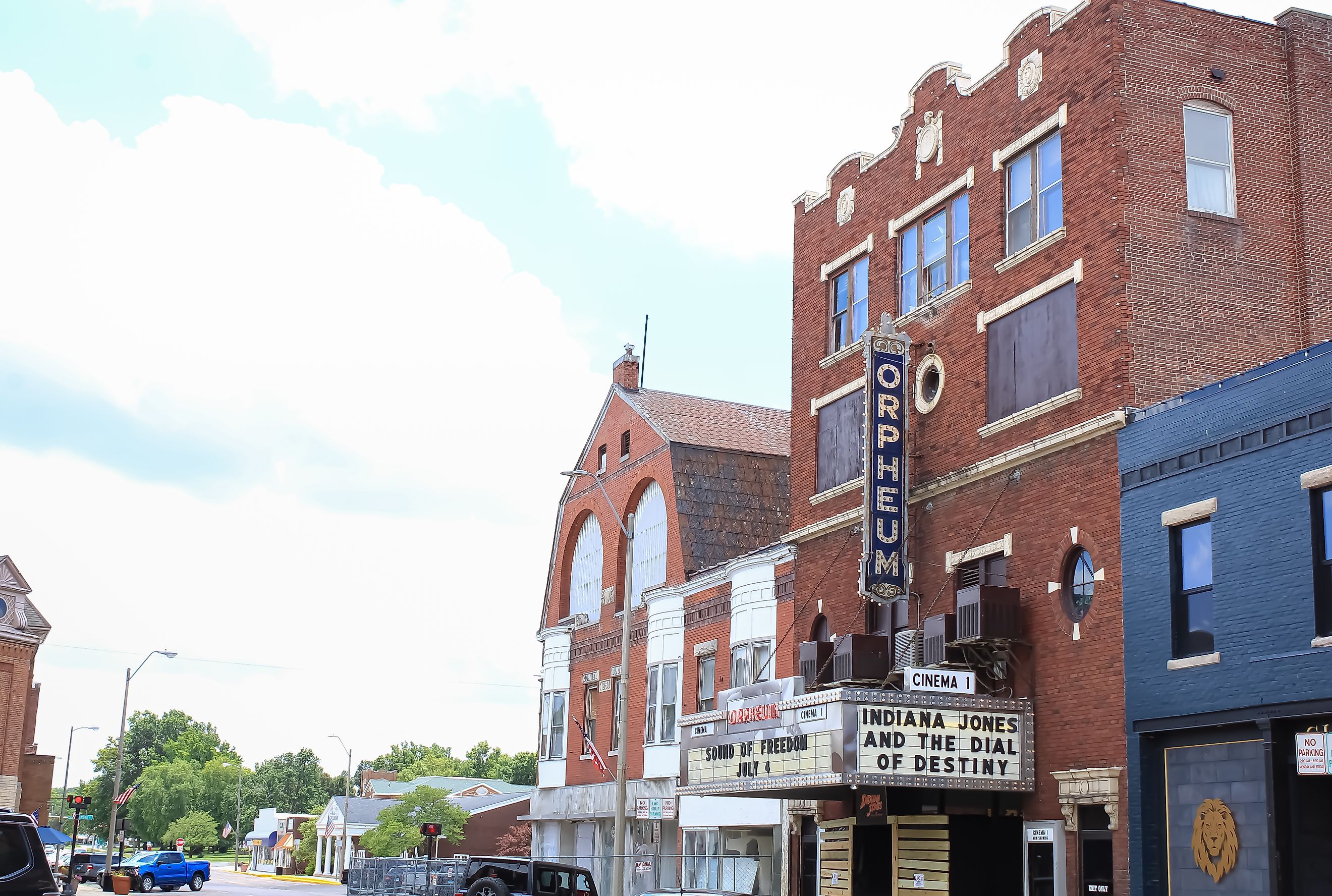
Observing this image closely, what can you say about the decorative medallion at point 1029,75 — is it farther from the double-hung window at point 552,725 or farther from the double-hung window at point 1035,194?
the double-hung window at point 552,725

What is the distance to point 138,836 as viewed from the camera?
172 m

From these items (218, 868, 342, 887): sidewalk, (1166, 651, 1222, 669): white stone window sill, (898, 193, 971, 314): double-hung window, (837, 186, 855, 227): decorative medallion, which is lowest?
(218, 868, 342, 887): sidewalk

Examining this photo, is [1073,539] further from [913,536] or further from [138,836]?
[138,836]

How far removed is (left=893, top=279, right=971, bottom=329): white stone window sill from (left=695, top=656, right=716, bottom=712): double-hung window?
13432 millimetres

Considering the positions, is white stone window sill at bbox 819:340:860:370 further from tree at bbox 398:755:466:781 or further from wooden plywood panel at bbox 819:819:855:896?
tree at bbox 398:755:466:781

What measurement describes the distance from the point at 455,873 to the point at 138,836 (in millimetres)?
149214

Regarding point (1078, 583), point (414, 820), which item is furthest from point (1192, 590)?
point (414, 820)

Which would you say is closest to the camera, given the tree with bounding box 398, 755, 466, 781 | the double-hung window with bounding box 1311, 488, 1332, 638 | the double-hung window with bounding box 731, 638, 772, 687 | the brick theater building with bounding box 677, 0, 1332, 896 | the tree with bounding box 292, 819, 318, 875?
the double-hung window with bounding box 1311, 488, 1332, 638

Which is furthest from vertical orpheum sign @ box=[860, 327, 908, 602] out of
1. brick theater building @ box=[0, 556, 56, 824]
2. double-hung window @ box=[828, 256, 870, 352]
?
brick theater building @ box=[0, 556, 56, 824]

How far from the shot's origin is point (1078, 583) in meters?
22.9

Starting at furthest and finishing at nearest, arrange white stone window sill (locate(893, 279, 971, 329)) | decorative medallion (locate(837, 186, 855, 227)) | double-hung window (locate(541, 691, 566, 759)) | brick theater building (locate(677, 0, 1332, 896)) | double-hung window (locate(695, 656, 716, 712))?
double-hung window (locate(541, 691, 566, 759)), double-hung window (locate(695, 656, 716, 712)), decorative medallion (locate(837, 186, 855, 227)), white stone window sill (locate(893, 279, 971, 329)), brick theater building (locate(677, 0, 1332, 896))

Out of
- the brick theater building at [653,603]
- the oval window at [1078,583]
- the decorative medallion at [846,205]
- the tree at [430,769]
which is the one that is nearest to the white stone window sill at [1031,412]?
the oval window at [1078,583]

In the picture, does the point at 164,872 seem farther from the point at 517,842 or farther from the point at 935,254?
the point at 935,254

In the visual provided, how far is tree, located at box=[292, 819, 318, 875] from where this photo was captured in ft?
387
